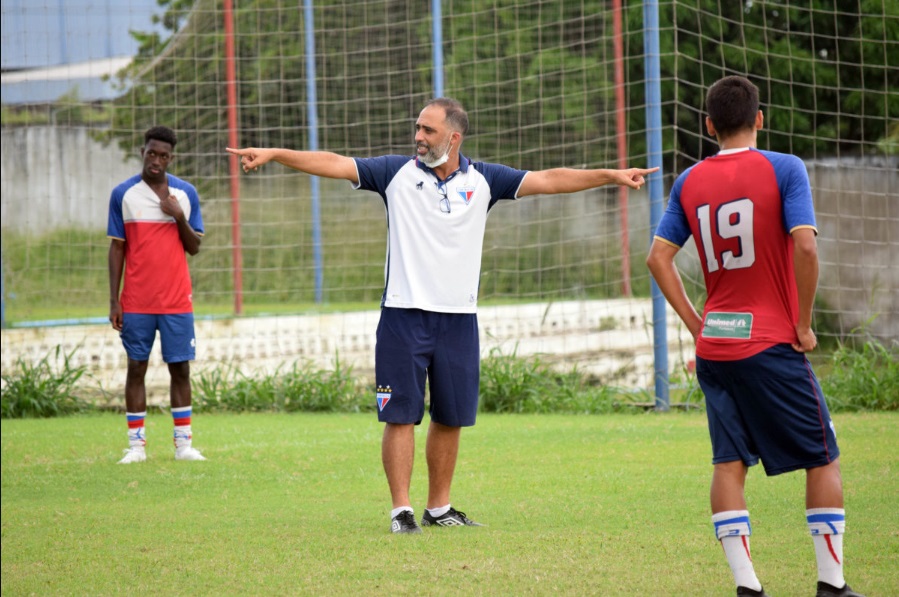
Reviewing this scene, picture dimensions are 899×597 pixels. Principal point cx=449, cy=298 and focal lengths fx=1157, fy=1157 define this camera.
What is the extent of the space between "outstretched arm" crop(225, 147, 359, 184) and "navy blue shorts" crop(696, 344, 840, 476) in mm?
2027

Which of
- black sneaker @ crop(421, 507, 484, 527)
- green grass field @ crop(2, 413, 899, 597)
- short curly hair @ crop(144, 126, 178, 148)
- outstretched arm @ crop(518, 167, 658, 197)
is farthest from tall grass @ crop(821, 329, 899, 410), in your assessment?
short curly hair @ crop(144, 126, 178, 148)

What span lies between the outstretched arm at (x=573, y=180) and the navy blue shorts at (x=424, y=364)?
69 centimetres

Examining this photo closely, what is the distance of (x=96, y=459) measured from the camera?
26.0 ft

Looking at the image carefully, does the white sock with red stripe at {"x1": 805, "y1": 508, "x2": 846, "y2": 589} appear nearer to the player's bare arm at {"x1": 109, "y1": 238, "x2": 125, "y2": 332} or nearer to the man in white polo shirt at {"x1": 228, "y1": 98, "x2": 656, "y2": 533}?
the man in white polo shirt at {"x1": 228, "y1": 98, "x2": 656, "y2": 533}

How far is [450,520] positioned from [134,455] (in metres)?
3.14

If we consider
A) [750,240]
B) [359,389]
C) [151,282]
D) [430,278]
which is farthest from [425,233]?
[359,389]

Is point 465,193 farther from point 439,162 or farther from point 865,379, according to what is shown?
point 865,379

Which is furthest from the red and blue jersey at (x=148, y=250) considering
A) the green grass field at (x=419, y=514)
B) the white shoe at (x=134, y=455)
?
the green grass field at (x=419, y=514)

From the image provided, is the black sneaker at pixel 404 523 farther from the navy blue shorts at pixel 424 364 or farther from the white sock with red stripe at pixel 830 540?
the white sock with red stripe at pixel 830 540

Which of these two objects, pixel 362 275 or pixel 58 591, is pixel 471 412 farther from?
pixel 362 275

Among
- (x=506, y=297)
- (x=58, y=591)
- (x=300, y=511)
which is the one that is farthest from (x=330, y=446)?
(x=506, y=297)

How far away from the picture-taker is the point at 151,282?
786 centimetres

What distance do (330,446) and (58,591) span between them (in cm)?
399

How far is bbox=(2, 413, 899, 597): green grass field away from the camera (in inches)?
173
